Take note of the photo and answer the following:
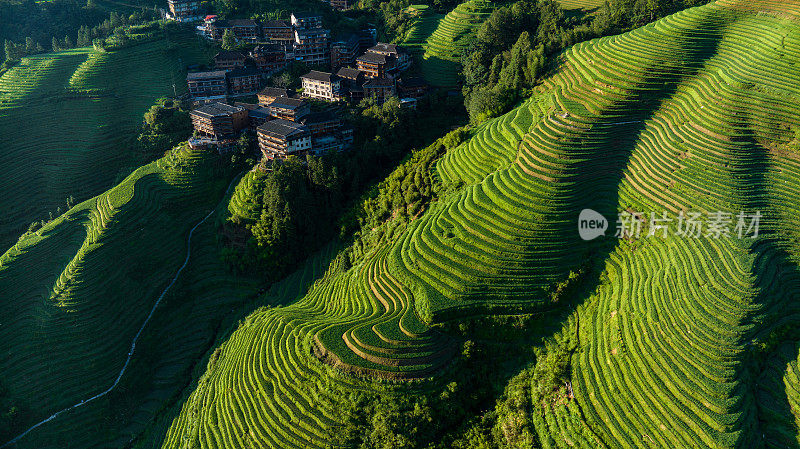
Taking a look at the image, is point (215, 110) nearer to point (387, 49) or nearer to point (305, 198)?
point (305, 198)

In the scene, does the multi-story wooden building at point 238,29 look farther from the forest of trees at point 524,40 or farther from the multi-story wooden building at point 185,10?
the forest of trees at point 524,40

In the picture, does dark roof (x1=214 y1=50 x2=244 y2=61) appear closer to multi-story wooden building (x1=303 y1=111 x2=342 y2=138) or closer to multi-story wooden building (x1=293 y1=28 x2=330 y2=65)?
multi-story wooden building (x1=293 y1=28 x2=330 y2=65)

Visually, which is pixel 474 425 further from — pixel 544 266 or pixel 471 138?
pixel 471 138

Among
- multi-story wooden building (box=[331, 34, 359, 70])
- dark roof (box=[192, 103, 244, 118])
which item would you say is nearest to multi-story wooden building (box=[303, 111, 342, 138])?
dark roof (box=[192, 103, 244, 118])

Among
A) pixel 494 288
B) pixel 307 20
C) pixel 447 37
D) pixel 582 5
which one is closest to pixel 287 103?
pixel 307 20

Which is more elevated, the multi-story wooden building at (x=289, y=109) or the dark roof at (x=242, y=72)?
the dark roof at (x=242, y=72)

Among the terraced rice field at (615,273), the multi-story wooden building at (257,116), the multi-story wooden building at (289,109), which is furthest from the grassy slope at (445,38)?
the multi-story wooden building at (257,116)
